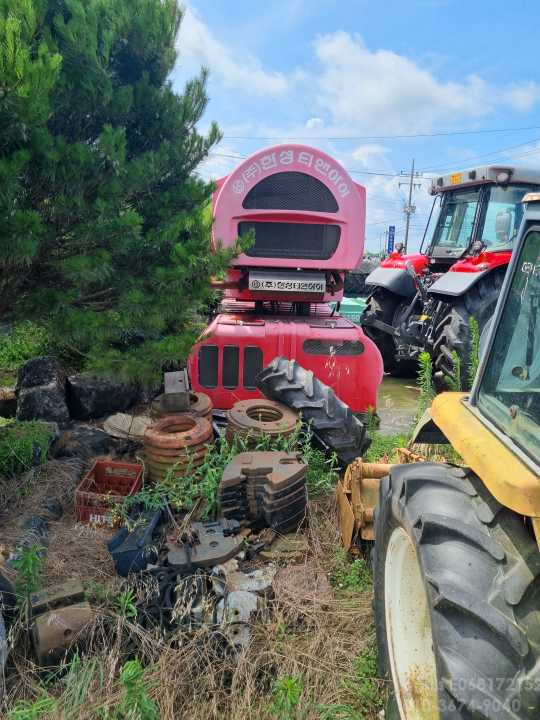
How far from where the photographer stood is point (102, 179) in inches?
91.0

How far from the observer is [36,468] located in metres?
3.11

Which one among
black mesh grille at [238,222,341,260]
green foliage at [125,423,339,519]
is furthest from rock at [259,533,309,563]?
black mesh grille at [238,222,341,260]

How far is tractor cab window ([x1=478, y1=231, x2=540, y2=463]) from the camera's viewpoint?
147 cm

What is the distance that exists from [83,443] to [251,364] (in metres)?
1.45

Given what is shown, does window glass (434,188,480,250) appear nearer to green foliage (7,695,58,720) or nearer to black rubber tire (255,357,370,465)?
black rubber tire (255,357,370,465)

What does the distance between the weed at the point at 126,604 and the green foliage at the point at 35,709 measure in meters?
0.36

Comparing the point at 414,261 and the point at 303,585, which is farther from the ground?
the point at 414,261

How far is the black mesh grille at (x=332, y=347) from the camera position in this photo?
14.1 feet

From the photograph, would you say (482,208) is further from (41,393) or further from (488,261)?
(41,393)

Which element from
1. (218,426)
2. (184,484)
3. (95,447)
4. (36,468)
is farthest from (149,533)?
(218,426)

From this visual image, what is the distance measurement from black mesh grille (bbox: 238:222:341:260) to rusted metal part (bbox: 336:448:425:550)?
7.48ft

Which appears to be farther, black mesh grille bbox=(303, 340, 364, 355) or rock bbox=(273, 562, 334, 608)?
black mesh grille bbox=(303, 340, 364, 355)

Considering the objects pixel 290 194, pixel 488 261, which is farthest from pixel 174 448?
pixel 488 261

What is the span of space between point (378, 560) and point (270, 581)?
633 millimetres
